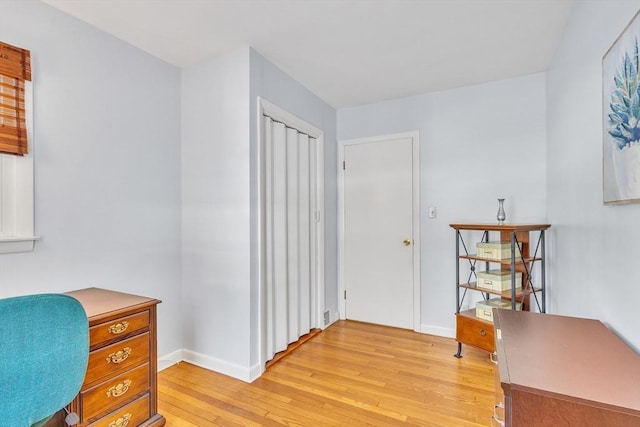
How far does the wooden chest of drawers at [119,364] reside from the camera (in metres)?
1.41

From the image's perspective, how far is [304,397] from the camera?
1990mm

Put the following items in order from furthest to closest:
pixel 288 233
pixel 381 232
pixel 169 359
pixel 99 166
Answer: pixel 381 232 < pixel 288 233 < pixel 169 359 < pixel 99 166

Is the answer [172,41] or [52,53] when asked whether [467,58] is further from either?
[52,53]

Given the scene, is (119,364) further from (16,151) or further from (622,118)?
(622,118)

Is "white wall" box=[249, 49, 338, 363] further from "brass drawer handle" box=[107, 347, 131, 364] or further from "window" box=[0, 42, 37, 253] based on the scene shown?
"window" box=[0, 42, 37, 253]

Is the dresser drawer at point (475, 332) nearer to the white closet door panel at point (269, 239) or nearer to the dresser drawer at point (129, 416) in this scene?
the white closet door panel at point (269, 239)

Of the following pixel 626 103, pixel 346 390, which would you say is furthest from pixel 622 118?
pixel 346 390

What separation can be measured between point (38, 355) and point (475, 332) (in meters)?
2.57

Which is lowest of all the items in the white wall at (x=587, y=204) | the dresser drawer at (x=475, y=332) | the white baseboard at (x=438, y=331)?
the white baseboard at (x=438, y=331)

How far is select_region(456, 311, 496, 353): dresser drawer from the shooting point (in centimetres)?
231

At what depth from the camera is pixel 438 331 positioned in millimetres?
2998

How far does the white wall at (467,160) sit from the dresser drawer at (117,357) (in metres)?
2.43

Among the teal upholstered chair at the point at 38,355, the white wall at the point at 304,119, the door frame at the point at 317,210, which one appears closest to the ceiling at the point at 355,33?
the white wall at the point at 304,119

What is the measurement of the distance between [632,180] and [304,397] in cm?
197
